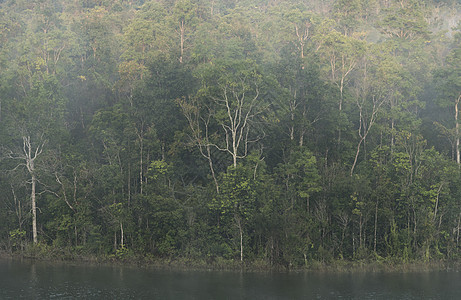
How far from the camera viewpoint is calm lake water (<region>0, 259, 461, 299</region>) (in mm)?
28391

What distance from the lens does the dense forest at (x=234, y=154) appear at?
36.5 m

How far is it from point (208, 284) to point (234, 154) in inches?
427

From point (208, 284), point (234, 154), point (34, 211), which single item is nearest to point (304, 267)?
point (208, 284)

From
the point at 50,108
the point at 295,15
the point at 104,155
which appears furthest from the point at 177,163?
the point at 295,15

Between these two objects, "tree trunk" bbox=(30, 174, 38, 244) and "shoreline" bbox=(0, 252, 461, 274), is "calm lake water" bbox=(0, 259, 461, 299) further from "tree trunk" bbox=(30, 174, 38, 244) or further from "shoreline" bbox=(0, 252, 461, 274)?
"tree trunk" bbox=(30, 174, 38, 244)

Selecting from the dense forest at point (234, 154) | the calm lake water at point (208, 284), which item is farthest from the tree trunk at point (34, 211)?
the calm lake water at point (208, 284)

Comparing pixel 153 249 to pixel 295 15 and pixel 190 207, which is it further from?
pixel 295 15

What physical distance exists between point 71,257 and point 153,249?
6085 mm

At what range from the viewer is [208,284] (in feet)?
101

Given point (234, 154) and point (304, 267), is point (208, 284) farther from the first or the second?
point (234, 154)

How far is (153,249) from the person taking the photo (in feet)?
123

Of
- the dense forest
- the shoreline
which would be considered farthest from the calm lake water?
the dense forest

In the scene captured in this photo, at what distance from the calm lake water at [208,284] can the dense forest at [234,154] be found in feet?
8.24

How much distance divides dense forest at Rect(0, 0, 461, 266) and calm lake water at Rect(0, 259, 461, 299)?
2.51 m
